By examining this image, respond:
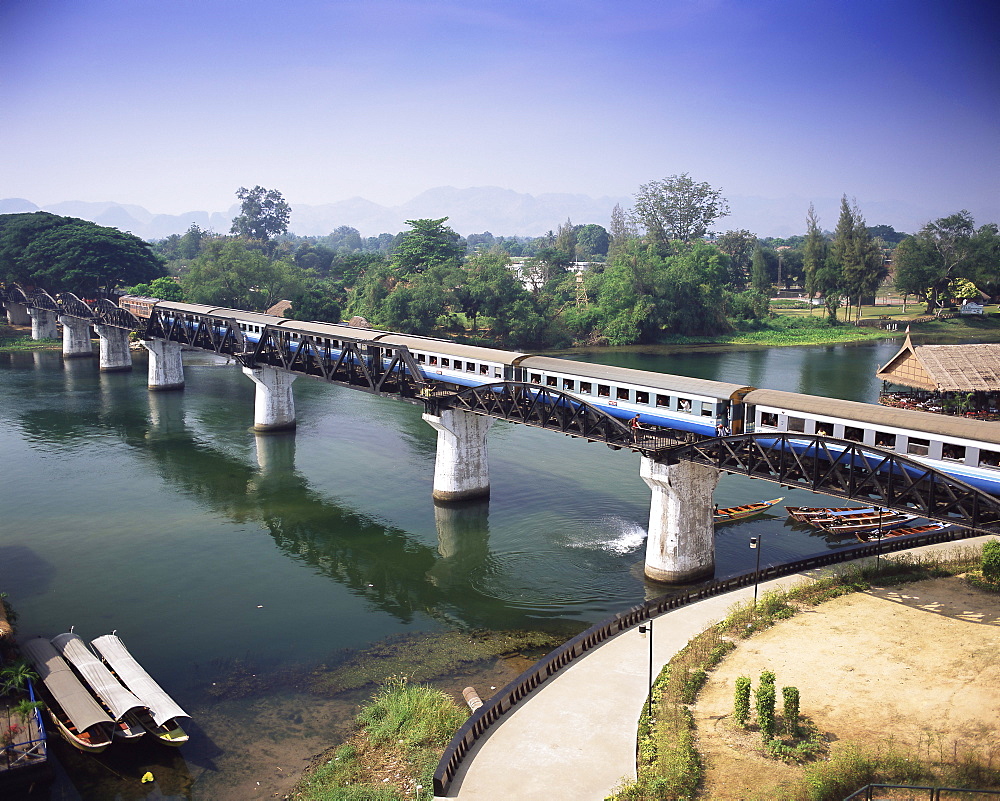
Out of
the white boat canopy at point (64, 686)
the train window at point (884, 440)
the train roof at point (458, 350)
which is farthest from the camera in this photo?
the train roof at point (458, 350)

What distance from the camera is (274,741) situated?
2973 centimetres

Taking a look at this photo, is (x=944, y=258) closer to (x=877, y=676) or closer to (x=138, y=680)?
(x=877, y=676)

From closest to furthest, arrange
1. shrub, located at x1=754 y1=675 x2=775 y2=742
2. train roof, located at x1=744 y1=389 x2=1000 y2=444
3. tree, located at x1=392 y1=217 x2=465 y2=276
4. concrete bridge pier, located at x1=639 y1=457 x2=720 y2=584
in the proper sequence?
shrub, located at x1=754 y1=675 x2=775 y2=742
train roof, located at x1=744 y1=389 x2=1000 y2=444
concrete bridge pier, located at x1=639 y1=457 x2=720 y2=584
tree, located at x1=392 y1=217 x2=465 y2=276

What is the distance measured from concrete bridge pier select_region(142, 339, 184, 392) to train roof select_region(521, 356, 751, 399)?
6117cm

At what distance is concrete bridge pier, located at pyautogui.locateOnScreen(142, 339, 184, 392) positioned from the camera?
95438 mm

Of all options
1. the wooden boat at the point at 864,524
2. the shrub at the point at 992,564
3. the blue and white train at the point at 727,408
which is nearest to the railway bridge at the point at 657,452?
the blue and white train at the point at 727,408

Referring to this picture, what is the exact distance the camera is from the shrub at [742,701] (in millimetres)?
25594

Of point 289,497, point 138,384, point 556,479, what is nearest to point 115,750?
point 289,497

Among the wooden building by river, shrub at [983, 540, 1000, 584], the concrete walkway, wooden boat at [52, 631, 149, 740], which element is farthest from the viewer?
the wooden building by river

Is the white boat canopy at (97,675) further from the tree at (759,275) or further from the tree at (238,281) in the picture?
the tree at (759,275)

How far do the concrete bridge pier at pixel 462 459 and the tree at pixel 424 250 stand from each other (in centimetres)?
9816

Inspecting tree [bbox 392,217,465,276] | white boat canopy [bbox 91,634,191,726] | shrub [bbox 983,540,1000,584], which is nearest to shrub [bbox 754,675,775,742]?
shrub [bbox 983,540,1000,584]

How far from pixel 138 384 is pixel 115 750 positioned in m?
81.6

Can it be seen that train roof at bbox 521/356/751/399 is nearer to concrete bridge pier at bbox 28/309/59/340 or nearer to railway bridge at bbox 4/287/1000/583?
railway bridge at bbox 4/287/1000/583
